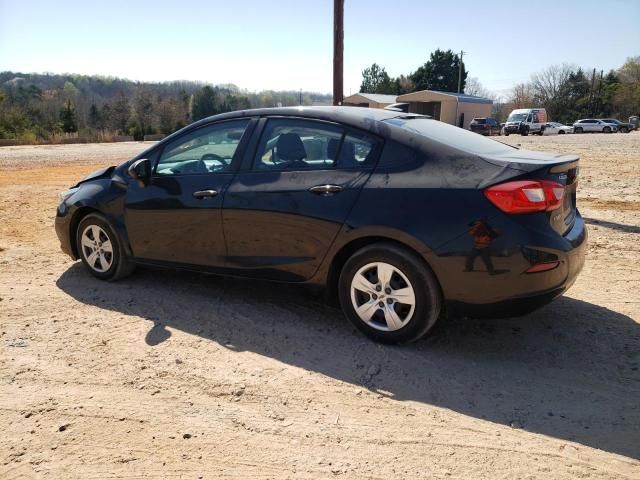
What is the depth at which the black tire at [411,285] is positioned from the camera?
3.49 metres

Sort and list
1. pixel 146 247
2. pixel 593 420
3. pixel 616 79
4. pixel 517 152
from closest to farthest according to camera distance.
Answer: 1. pixel 593 420
2. pixel 517 152
3. pixel 146 247
4. pixel 616 79

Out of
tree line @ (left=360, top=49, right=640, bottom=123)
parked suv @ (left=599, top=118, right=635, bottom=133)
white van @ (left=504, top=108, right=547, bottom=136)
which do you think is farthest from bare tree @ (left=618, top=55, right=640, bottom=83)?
white van @ (left=504, top=108, right=547, bottom=136)

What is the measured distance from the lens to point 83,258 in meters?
5.29

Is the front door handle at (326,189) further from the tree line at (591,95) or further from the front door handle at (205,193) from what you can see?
the tree line at (591,95)

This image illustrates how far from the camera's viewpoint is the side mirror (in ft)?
15.4

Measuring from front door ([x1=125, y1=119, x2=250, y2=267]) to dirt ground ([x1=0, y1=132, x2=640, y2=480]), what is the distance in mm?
468

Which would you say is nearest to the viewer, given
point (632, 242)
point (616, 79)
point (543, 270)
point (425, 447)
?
point (425, 447)

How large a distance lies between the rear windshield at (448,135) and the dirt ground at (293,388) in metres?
1.37

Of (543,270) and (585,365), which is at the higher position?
(543,270)

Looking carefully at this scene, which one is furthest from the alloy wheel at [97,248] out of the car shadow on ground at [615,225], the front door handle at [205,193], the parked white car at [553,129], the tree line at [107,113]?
the parked white car at [553,129]

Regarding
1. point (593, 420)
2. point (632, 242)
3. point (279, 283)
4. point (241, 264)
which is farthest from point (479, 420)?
→ point (632, 242)

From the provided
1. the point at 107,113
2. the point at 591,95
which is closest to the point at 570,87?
the point at 591,95

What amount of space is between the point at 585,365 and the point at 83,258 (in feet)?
14.9

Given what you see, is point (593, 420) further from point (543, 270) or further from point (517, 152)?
point (517, 152)
